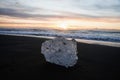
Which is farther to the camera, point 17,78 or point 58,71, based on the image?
point 58,71

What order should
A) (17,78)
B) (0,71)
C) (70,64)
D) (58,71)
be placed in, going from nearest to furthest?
(17,78) < (0,71) < (58,71) < (70,64)

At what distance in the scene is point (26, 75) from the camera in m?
4.38

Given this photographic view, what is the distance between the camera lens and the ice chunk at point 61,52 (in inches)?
206

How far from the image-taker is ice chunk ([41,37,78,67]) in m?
5.24

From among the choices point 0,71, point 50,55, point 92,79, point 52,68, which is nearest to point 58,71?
point 52,68

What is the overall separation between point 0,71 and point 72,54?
2258mm

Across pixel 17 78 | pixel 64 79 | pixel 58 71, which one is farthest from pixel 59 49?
pixel 17 78

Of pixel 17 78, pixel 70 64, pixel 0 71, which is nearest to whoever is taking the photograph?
pixel 17 78

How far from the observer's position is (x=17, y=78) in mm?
4125

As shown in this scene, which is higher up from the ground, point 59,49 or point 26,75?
point 59,49

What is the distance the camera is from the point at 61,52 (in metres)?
5.29

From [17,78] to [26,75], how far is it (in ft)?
1.02

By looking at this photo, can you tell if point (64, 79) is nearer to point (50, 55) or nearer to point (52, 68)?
point (52, 68)

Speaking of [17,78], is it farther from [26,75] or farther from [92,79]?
[92,79]
